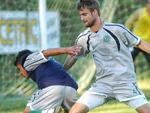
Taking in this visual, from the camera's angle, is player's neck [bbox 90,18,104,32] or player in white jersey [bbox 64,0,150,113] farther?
player's neck [bbox 90,18,104,32]

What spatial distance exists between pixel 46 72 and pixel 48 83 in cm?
13

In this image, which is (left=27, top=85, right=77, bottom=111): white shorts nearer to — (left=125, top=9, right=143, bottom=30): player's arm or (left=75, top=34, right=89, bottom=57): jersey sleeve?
(left=75, top=34, right=89, bottom=57): jersey sleeve

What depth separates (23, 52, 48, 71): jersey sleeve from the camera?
5.36 metres

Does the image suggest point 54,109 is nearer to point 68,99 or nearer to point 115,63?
point 68,99

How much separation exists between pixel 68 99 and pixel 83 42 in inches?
31.5

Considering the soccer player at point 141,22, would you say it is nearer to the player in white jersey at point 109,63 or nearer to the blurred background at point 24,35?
the blurred background at point 24,35

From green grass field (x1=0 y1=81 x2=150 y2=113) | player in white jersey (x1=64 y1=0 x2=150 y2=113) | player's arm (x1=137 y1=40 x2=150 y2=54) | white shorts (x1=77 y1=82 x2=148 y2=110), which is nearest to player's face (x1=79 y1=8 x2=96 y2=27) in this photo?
player in white jersey (x1=64 y1=0 x2=150 y2=113)

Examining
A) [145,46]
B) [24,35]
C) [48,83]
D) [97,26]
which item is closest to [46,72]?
[48,83]

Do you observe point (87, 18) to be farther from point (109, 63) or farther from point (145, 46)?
point (145, 46)

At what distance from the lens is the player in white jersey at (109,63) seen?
16.0 feet

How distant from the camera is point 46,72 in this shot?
18.2 feet

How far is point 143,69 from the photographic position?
46.4 feet

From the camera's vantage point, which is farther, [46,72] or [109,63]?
[46,72]

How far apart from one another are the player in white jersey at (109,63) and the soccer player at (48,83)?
0.64 meters
